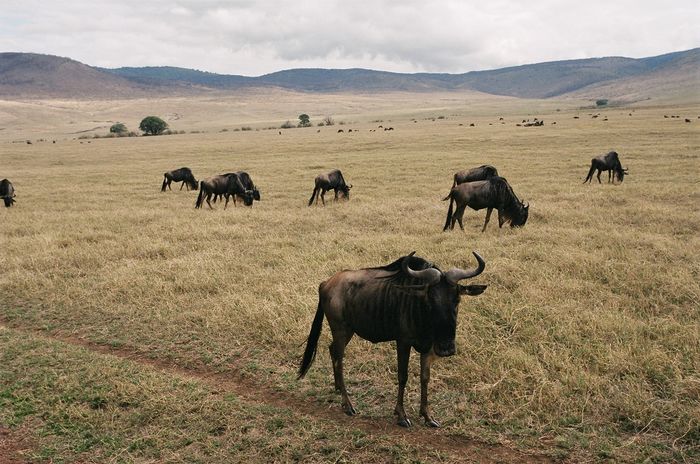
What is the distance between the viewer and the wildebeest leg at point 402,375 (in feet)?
16.3

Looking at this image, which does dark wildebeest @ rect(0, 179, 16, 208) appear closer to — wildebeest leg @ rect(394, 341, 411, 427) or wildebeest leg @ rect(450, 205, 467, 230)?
wildebeest leg @ rect(450, 205, 467, 230)

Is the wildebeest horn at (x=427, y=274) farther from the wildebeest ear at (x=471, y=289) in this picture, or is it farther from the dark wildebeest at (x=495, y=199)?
the dark wildebeest at (x=495, y=199)

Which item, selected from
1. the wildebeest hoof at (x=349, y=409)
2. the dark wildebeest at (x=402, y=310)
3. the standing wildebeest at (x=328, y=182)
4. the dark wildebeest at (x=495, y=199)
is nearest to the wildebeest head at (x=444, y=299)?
the dark wildebeest at (x=402, y=310)

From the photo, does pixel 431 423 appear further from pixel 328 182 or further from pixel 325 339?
pixel 328 182

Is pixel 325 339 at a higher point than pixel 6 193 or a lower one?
lower

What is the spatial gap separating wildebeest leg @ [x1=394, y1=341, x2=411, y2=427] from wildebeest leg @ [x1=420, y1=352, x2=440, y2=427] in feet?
0.54

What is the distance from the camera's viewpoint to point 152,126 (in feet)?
290

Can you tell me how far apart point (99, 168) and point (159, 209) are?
20.5m

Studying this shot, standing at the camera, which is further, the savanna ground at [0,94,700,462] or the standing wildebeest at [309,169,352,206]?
the standing wildebeest at [309,169,352,206]

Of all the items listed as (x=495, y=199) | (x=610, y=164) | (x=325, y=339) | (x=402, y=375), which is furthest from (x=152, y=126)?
(x=402, y=375)

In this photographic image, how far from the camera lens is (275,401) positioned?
18.3 feet

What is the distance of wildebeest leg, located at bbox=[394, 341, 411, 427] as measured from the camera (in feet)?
16.3

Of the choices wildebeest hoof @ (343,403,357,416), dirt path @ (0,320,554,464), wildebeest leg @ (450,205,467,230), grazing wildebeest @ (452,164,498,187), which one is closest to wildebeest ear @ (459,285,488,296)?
dirt path @ (0,320,554,464)

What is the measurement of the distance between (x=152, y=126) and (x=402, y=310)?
93434 millimetres
